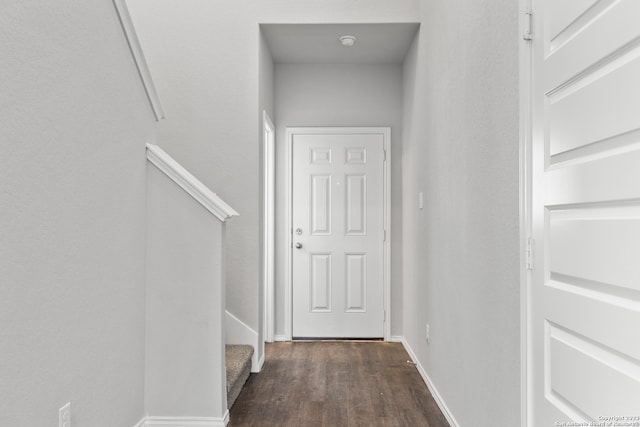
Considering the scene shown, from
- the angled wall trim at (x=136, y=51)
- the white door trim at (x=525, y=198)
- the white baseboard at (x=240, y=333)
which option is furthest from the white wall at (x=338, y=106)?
the white door trim at (x=525, y=198)

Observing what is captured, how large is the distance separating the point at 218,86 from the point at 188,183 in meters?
1.34

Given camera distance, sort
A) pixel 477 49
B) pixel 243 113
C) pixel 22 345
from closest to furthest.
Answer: pixel 22 345 < pixel 477 49 < pixel 243 113

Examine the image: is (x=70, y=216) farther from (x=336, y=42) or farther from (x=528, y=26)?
(x=336, y=42)

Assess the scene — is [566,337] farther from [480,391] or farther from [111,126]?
[111,126]

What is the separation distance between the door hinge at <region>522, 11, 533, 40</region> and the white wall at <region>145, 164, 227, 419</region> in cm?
162

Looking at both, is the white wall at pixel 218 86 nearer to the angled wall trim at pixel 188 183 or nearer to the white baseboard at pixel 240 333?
the white baseboard at pixel 240 333

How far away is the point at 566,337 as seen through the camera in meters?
1.34

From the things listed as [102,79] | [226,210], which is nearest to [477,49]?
[226,210]


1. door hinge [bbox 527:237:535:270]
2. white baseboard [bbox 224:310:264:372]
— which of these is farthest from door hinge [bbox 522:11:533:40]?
white baseboard [bbox 224:310:264:372]

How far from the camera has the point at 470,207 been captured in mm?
2211

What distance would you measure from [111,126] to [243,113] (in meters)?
1.52

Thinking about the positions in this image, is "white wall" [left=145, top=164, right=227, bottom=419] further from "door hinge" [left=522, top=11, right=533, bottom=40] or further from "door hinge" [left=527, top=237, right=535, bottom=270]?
"door hinge" [left=522, top=11, right=533, bottom=40]

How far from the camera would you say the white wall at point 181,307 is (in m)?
2.37

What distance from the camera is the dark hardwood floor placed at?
102 inches
